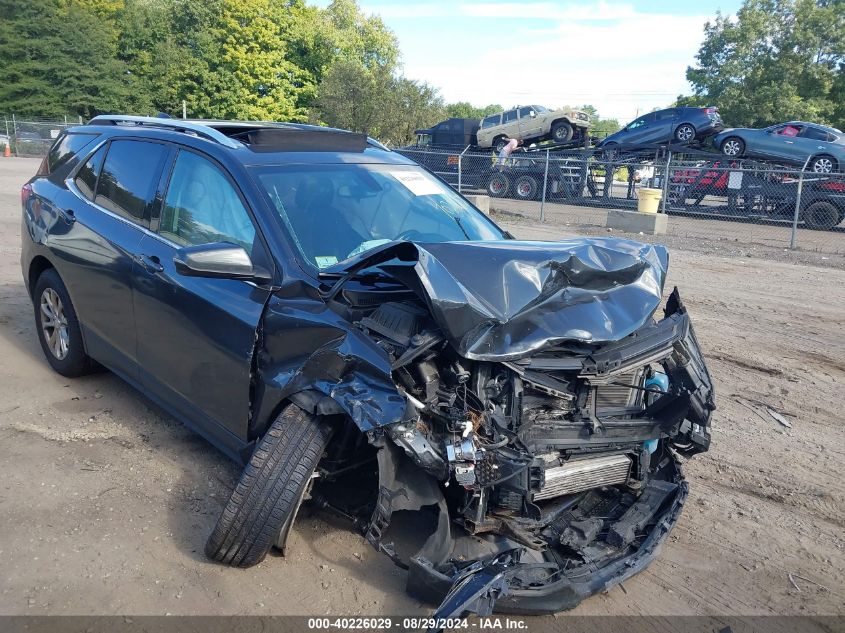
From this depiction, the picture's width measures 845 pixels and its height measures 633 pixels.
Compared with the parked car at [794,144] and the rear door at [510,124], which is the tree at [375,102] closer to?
the rear door at [510,124]

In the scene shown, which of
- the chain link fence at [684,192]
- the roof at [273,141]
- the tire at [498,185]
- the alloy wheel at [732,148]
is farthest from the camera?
the tire at [498,185]

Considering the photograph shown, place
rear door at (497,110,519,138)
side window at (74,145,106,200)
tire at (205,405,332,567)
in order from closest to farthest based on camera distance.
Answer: tire at (205,405,332,567) < side window at (74,145,106,200) < rear door at (497,110,519,138)

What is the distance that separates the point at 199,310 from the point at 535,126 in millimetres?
24351

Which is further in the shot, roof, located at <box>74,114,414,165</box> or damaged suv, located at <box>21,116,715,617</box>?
roof, located at <box>74,114,414,165</box>

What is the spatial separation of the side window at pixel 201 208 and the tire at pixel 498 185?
2017 centimetres

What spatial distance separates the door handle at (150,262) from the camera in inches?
156

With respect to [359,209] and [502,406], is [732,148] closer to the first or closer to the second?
[359,209]

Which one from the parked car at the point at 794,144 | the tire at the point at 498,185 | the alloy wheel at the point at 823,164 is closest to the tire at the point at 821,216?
the parked car at the point at 794,144

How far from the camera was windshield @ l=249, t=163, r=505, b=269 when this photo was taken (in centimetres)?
364

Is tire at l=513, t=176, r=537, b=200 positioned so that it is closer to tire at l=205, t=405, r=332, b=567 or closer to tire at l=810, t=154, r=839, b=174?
tire at l=810, t=154, r=839, b=174

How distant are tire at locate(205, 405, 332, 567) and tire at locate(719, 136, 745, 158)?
806 inches

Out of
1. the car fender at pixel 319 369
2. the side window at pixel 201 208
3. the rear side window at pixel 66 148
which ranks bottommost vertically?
the car fender at pixel 319 369

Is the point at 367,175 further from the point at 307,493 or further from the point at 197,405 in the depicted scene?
the point at 307,493

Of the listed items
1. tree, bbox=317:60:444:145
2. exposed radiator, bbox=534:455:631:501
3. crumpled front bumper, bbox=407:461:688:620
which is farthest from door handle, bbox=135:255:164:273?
tree, bbox=317:60:444:145
